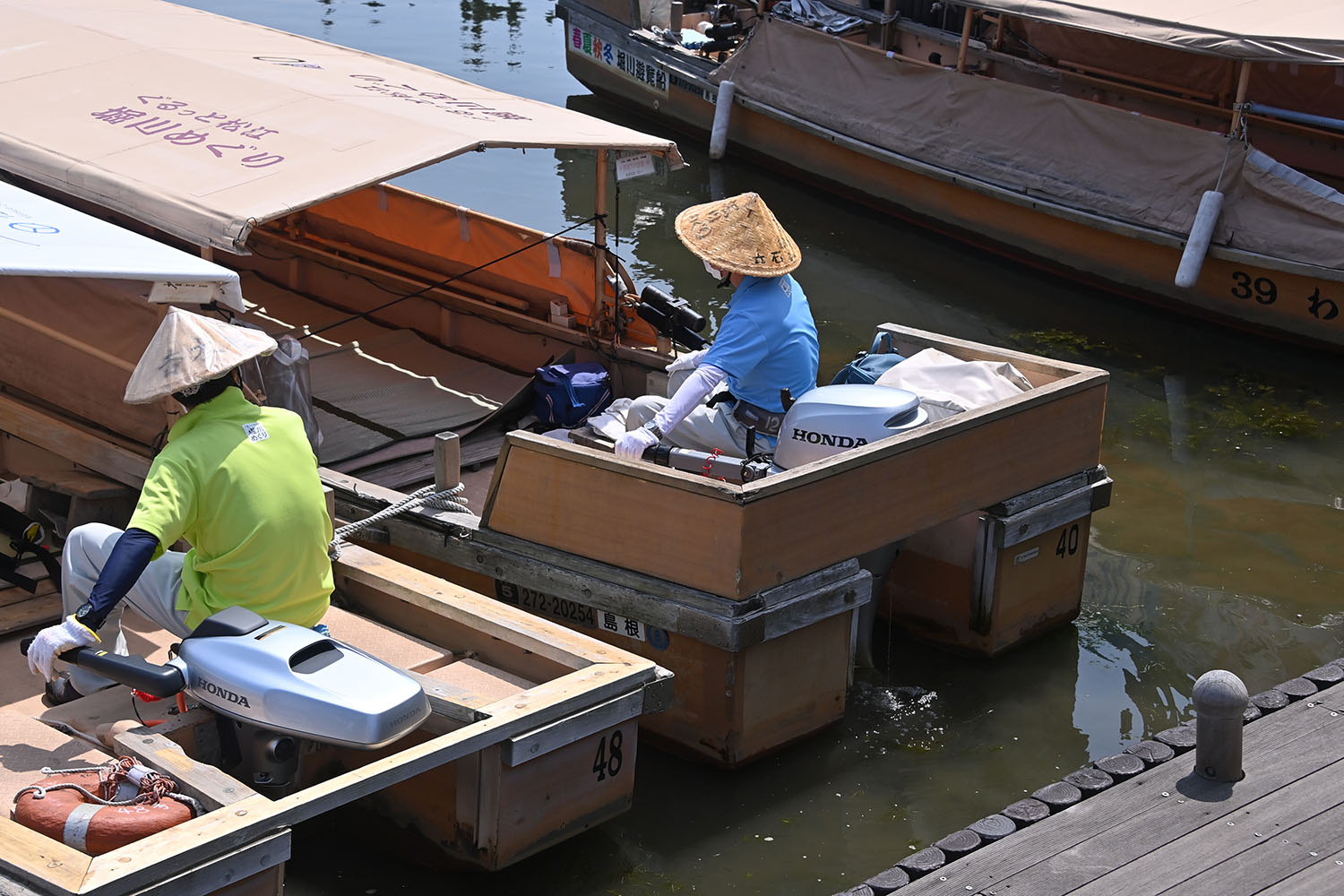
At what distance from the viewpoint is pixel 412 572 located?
593 cm

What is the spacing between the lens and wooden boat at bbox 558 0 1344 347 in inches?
447

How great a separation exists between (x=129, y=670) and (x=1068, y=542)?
4193mm

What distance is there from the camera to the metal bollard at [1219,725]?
5.04m

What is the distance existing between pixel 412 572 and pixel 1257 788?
3141 millimetres

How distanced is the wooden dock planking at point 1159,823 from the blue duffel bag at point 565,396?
11.2ft

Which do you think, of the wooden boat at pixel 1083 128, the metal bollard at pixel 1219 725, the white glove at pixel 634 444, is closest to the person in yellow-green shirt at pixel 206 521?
the white glove at pixel 634 444

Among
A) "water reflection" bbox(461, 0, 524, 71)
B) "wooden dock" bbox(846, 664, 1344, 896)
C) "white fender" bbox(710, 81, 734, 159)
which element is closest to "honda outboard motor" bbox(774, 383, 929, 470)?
"wooden dock" bbox(846, 664, 1344, 896)

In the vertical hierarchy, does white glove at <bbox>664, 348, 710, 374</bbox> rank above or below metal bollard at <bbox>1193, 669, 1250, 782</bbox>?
above

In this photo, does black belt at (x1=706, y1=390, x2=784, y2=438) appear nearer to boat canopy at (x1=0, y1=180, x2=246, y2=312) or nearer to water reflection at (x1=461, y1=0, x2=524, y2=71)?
boat canopy at (x1=0, y1=180, x2=246, y2=312)

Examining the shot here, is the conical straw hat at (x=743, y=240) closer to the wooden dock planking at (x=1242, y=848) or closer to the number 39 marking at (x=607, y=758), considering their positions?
the number 39 marking at (x=607, y=758)

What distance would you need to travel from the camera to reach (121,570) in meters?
4.49

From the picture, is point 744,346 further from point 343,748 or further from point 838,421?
point 343,748

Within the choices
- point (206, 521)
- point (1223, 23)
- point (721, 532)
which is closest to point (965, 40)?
point (1223, 23)

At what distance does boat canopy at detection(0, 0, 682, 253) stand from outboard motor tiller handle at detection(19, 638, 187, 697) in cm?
197
